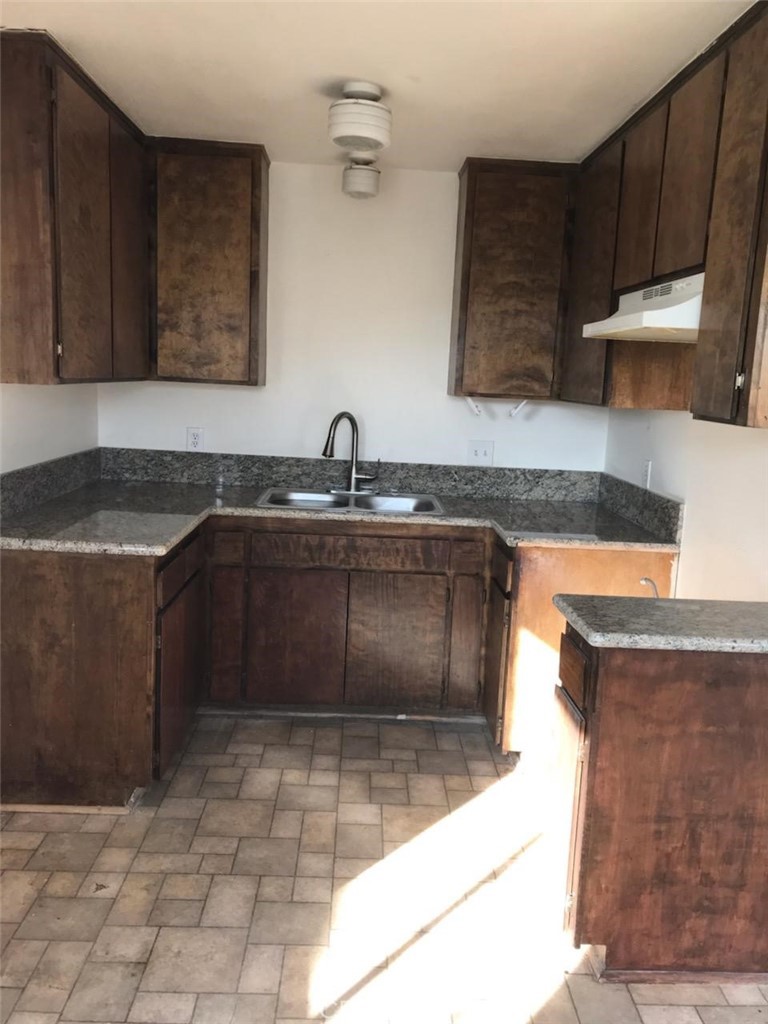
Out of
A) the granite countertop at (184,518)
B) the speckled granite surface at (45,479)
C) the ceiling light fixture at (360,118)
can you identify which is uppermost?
the ceiling light fixture at (360,118)

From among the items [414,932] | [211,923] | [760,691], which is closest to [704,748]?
[760,691]

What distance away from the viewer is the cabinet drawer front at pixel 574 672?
183 centimetres

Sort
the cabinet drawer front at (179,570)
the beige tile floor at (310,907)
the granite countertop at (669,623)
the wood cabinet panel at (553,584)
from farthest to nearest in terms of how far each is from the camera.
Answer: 1. the wood cabinet panel at (553,584)
2. the cabinet drawer front at (179,570)
3. the beige tile floor at (310,907)
4. the granite countertop at (669,623)

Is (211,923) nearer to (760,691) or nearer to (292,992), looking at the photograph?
(292,992)

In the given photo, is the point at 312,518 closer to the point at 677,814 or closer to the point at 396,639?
the point at 396,639

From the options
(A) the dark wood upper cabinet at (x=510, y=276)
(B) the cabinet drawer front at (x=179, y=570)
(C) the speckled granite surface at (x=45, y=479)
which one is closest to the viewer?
(B) the cabinet drawer front at (x=179, y=570)

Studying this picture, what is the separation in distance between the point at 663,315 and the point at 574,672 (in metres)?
0.97

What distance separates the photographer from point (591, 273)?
3021 millimetres

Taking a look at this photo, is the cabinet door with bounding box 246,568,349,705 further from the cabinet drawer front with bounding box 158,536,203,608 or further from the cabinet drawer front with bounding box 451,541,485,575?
the cabinet drawer front with bounding box 451,541,485,575

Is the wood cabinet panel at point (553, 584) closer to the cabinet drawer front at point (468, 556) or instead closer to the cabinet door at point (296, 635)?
the cabinet drawer front at point (468, 556)

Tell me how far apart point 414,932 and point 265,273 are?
8.73 feet

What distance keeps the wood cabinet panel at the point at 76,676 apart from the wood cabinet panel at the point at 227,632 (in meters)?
0.70

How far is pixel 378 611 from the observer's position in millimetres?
3209

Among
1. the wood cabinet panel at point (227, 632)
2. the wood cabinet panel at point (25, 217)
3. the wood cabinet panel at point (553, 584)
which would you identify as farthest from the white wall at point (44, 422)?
the wood cabinet panel at point (553, 584)
